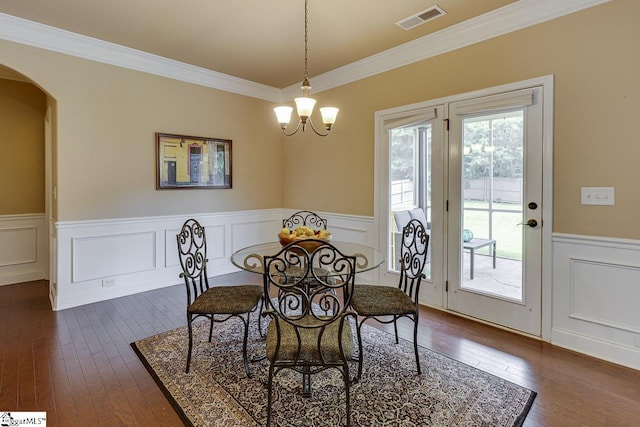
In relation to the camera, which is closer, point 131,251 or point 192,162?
point 131,251

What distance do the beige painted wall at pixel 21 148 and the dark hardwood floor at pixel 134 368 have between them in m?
1.62

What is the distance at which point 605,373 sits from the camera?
2.33 m

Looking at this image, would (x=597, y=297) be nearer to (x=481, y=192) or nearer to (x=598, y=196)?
(x=598, y=196)

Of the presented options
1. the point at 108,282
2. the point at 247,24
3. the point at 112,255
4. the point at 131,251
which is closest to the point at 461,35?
the point at 247,24

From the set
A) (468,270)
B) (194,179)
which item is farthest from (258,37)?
(468,270)

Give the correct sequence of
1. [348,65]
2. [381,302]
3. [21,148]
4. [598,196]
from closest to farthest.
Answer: [381,302]
[598,196]
[348,65]
[21,148]

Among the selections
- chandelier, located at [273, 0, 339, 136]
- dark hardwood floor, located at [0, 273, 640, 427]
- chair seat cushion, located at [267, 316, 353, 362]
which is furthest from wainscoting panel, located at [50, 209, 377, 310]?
chair seat cushion, located at [267, 316, 353, 362]

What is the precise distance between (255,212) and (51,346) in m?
2.98

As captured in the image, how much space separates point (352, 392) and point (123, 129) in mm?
3748

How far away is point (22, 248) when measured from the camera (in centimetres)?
453

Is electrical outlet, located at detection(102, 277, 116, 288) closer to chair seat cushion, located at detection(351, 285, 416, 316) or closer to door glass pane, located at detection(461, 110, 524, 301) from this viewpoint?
chair seat cushion, located at detection(351, 285, 416, 316)

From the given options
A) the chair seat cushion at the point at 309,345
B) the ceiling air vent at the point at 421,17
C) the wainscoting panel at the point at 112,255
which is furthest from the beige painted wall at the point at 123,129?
the chair seat cushion at the point at 309,345

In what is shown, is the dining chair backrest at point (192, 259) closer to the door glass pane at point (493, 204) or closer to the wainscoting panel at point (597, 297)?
the door glass pane at point (493, 204)

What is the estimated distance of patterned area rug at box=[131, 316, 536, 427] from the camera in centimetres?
186
